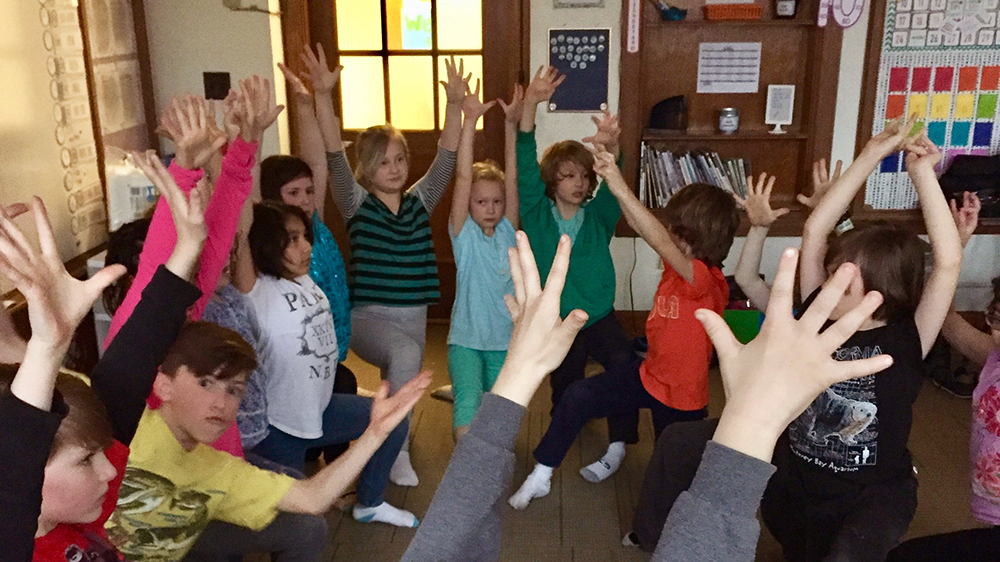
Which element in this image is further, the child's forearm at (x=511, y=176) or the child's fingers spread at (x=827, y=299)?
the child's forearm at (x=511, y=176)

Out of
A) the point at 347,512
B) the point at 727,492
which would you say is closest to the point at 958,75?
the point at 347,512

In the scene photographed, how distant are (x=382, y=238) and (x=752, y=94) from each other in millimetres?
2194

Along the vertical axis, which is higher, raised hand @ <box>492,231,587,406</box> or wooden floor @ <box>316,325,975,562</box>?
raised hand @ <box>492,231,587,406</box>

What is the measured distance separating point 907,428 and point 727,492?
121 centimetres

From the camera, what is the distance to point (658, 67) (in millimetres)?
3875

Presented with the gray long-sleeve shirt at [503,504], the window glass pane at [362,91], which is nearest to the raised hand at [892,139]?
the gray long-sleeve shirt at [503,504]

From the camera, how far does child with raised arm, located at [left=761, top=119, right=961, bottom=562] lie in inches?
66.3

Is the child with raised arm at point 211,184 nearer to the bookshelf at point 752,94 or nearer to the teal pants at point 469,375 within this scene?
the teal pants at point 469,375

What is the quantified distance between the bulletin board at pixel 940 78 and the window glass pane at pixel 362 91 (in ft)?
7.88

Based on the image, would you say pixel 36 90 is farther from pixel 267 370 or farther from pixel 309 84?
pixel 309 84

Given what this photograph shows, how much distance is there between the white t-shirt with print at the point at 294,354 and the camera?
208 centimetres

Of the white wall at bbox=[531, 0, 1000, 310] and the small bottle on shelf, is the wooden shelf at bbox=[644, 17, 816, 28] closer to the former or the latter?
the small bottle on shelf

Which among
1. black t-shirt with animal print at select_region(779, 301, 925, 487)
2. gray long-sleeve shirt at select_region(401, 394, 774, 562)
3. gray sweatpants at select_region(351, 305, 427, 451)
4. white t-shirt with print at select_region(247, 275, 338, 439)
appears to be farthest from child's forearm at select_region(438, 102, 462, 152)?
gray long-sleeve shirt at select_region(401, 394, 774, 562)

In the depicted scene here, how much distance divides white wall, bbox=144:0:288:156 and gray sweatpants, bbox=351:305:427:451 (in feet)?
4.74
